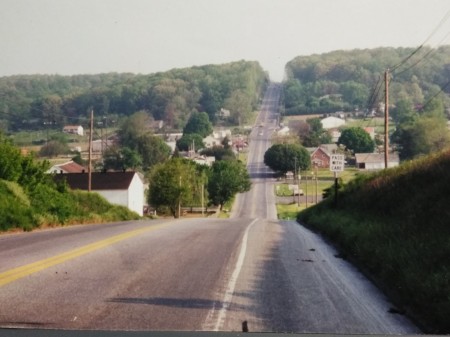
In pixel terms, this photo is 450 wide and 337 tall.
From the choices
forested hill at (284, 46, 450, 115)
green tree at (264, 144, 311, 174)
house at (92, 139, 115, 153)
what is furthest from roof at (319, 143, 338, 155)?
house at (92, 139, 115, 153)

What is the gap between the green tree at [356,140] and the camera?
1769cm

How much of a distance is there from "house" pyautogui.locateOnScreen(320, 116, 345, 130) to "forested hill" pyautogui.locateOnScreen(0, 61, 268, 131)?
22.2 feet

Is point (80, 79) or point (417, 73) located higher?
point (417, 73)

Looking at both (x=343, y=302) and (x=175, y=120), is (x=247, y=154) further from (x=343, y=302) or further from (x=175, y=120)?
(x=343, y=302)

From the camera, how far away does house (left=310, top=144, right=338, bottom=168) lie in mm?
18328

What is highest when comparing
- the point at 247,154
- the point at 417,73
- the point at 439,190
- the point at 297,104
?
the point at 417,73

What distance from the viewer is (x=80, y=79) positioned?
353 inches

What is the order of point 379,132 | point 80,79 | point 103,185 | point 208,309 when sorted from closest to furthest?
point 208,309
point 80,79
point 379,132
point 103,185

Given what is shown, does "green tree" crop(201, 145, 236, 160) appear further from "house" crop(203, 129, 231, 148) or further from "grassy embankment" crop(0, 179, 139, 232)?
"grassy embankment" crop(0, 179, 139, 232)

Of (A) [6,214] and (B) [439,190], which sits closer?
(B) [439,190]

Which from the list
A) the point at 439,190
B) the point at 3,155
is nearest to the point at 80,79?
the point at 439,190

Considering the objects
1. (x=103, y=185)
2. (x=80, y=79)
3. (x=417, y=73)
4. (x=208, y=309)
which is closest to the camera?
(x=208, y=309)

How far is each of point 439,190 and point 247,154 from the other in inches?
184

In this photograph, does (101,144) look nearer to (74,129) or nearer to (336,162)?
(74,129)
